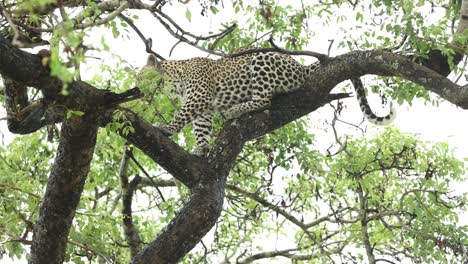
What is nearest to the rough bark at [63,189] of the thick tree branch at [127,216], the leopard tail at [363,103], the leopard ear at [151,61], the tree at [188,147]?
the tree at [188,147]

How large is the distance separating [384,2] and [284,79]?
1240 millimetres

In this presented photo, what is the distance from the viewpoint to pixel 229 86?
828 cm

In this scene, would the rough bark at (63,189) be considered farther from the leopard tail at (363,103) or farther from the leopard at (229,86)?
the leopard tail at (363,103)

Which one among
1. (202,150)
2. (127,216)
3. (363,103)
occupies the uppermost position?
(363,103)

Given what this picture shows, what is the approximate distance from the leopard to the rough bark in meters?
2.20

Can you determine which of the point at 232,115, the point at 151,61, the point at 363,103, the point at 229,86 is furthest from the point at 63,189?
the point at 363,103

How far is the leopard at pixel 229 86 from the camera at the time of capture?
7840mm

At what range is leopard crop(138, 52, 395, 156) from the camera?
784cm

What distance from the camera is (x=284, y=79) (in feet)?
25.7

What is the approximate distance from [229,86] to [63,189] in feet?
10.1

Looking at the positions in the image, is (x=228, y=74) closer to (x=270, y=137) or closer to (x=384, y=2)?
(x=270, y=137)

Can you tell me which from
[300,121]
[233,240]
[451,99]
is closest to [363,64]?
[451,99]

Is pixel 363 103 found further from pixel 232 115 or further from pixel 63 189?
pixel 63 189

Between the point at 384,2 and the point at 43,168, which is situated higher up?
the point at 384,2
